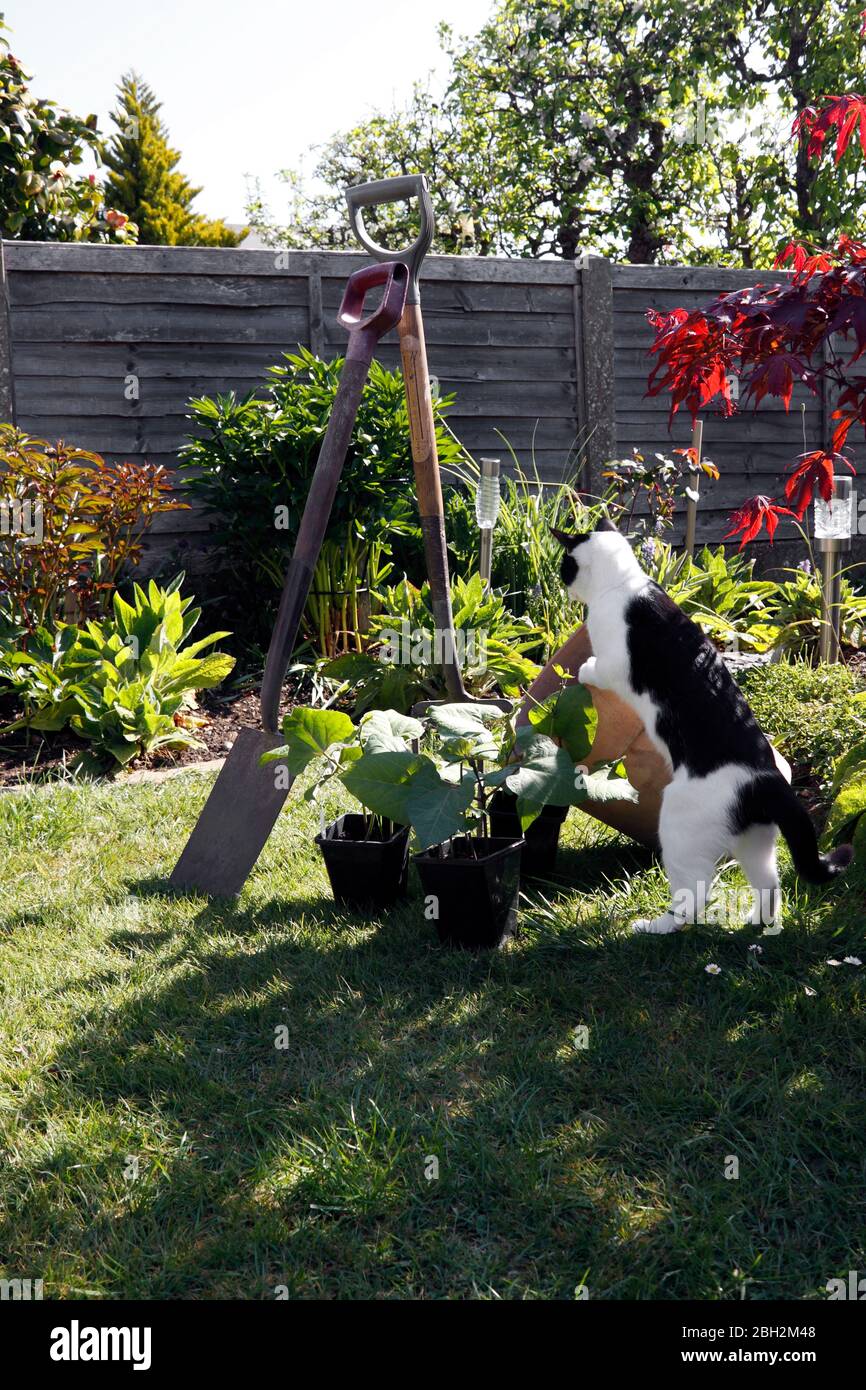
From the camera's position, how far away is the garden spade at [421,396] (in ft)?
9.26

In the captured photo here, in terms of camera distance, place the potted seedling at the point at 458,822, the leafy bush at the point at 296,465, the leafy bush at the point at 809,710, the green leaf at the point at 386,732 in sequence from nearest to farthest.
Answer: the potted seedling at the point at 458,822, the green leaf at the point at 386,732, the leafy bush at the point at 809,710, the leafy bush at the point at 296,465

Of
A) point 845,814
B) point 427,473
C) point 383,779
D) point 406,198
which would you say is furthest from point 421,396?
point 845,814

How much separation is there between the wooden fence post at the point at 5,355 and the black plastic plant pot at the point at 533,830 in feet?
11.8

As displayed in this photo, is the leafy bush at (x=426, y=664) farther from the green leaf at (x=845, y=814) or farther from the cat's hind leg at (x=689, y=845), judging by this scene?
the cat's hind leg at (x=689, y=845)

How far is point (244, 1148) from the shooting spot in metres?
1.81

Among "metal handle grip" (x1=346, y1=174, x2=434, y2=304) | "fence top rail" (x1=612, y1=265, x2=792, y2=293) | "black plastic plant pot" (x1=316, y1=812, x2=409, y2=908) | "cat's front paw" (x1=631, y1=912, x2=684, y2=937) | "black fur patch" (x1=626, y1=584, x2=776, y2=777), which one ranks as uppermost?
"fence top rail" (x1=612, y1=265, x2=792, y2=293)

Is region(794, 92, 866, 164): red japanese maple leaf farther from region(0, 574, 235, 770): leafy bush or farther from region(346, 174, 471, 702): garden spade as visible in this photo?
region(0, 574, 235, 770): leafy bush

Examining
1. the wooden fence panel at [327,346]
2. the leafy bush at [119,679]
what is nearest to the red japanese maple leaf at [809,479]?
the leafy bush at [119,679]

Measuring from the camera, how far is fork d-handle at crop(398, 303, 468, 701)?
2.83 m

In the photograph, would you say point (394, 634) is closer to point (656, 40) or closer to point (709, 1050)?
point (709, 1050)

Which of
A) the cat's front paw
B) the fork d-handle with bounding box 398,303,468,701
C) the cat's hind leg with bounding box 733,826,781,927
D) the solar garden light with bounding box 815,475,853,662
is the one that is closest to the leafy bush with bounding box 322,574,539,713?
the fork d-handle with bounding box 398,303,468,701

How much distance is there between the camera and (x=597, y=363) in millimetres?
6461

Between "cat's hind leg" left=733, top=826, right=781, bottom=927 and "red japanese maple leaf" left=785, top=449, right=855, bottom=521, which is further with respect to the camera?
"red japanese maple leaf" left=785, top=449, right=855, bottom=521

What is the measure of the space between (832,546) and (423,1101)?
3.05m
